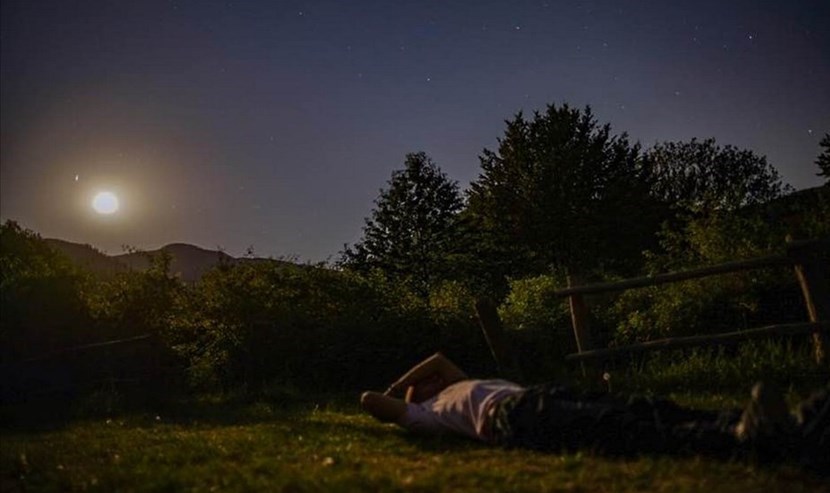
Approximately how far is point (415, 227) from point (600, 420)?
35.4 metres

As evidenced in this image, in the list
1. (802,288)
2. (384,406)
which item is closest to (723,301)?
(802,288)

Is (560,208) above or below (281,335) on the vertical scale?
above

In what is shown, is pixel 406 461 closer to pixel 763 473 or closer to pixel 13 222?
pixel 763 473

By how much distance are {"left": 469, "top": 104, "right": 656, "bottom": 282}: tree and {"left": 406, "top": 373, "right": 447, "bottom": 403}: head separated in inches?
1190

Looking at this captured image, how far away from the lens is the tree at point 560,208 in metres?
36.2

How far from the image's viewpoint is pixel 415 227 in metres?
40.0

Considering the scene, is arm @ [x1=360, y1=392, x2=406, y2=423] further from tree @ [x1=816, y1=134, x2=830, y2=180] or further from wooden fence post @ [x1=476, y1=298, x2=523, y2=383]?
tree @ [x1=816, y1=134, x2=830, y2=180]

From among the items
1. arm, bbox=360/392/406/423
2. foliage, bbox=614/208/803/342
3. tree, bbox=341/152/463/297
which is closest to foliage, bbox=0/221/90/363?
arm, bbox=360/392/406/423

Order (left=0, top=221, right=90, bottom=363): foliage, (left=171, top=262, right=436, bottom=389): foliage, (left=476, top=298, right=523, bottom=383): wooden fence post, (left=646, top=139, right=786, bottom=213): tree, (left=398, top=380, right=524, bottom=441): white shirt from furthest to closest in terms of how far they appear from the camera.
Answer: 1. (left=646, top=139, right=786, bottom=213): tree
2. (left=171, top=262, right=436, bottom=389): foliage
3. (left=0, top=221, right=90, bottom=363): foliage
4. (left=476, top=298, right=523, bottom=383): wooden fence post
5. (left=398, top=380, right=524, bottom=441): white shirt

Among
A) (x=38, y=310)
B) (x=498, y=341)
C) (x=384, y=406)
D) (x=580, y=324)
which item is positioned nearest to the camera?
(x=384, y=406)

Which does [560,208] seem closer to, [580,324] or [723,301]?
[723,301]

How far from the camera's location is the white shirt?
18.0ft

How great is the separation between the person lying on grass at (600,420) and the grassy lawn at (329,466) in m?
0.13

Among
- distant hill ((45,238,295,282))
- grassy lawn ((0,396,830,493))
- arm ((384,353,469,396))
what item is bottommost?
grassy lawn ((0,396,830,493))
